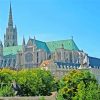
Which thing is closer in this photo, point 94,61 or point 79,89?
point 79,89

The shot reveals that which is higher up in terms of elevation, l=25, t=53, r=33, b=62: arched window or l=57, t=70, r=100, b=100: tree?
l=25, t=53, r=33, b=62: arched window

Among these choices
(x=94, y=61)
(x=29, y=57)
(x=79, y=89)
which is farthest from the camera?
(x=29, y=57)

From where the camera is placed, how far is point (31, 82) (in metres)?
88.8

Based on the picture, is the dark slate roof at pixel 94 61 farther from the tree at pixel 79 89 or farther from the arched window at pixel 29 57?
the tree at pixel 79 89

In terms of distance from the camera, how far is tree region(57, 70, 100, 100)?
203 ft

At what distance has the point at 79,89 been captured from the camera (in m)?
66.0

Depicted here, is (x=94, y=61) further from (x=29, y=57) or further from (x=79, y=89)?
(x=79, y=89)

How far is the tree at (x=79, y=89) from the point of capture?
203 ft

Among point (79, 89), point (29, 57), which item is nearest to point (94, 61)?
point (29, 57)

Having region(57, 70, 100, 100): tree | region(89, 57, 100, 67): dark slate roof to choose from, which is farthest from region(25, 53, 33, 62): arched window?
region(57, 70, 100, 100): tree

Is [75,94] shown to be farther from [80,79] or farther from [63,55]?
[63,55]

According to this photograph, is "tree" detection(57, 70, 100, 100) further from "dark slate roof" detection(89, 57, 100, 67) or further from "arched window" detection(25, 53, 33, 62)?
"arched window" detection(25, 53, 33, 62)

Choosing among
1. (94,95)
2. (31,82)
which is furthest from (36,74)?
(94,95)

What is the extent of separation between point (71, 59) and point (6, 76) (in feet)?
297
